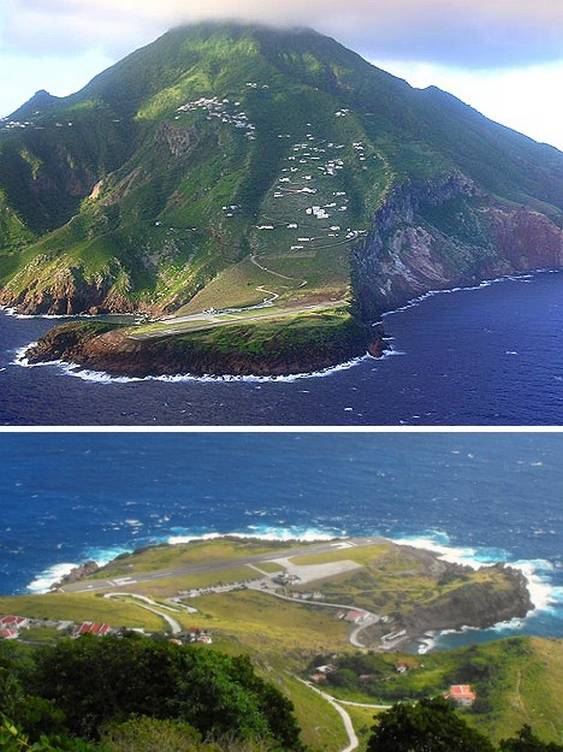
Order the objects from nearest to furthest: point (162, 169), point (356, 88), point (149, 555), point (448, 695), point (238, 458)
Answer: point (448, 695), point (149, 555), point (238, 458), point (162, 169), point (356, 88)

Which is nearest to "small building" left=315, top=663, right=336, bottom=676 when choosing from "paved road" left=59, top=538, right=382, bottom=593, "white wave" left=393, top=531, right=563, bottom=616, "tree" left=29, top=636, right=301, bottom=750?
"tree" left=29, top=636, right=301, bottom=750

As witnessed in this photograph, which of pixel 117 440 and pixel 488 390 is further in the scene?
pixel 488 390

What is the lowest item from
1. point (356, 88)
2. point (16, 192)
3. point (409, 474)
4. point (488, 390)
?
point (488, 390)

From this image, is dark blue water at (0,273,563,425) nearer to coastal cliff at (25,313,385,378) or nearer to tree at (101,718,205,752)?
coastal cliff at (25,313,385,378)

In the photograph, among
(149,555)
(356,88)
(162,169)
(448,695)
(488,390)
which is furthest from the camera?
(356,88)

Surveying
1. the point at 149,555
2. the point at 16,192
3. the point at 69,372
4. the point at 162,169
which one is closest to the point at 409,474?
the point at 149,555

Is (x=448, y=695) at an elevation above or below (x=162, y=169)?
below

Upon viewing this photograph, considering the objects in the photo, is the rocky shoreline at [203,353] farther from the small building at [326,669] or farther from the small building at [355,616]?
the small building at [326,669]

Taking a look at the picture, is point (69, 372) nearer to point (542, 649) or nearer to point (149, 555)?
point (149, 555)
